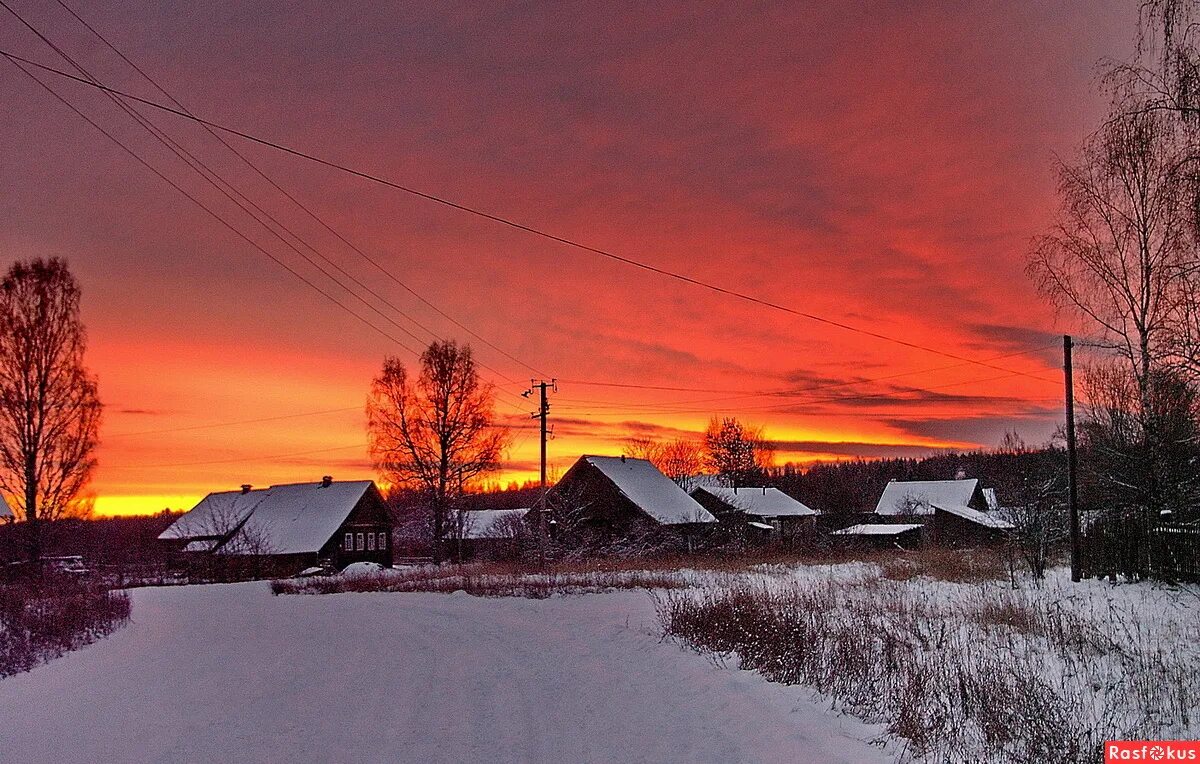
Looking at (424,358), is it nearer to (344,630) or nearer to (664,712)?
(344,630)

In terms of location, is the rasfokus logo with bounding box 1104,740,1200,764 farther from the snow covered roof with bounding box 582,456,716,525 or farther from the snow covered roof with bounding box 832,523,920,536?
the snow covered roof with bounding box 832,523,920,536

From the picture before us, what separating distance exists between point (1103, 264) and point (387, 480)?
3683cm

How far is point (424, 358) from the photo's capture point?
4803cm

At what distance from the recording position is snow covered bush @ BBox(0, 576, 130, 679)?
566 inches

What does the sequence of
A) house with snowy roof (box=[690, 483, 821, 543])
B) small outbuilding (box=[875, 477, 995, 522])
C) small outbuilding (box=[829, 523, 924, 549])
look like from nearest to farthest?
house with snowy roof (box=[690, 483, 821, 543])
small outbuilding (box=[829, 523, 924, 549])
small outbuilding (box=[875, 477, 995, 522])

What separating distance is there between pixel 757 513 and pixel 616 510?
28.6 metres

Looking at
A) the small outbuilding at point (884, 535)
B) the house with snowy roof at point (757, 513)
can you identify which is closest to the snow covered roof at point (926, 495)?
the house with snowy roof at point (757, 513)

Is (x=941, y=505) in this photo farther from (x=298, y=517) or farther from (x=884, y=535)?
(x=298, y=517)

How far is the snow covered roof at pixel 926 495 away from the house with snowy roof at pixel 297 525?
45886 mm

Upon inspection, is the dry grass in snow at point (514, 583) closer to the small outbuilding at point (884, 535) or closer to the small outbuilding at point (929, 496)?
the small outbuilding at point (884, 535)

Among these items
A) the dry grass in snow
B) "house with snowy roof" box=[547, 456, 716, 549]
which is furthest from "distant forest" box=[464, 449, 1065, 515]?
the dry grass in snow

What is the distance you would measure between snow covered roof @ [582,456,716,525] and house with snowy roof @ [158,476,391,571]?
17.3m

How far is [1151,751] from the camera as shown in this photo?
7246 mm

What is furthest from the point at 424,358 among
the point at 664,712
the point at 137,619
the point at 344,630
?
the point at 664,712
